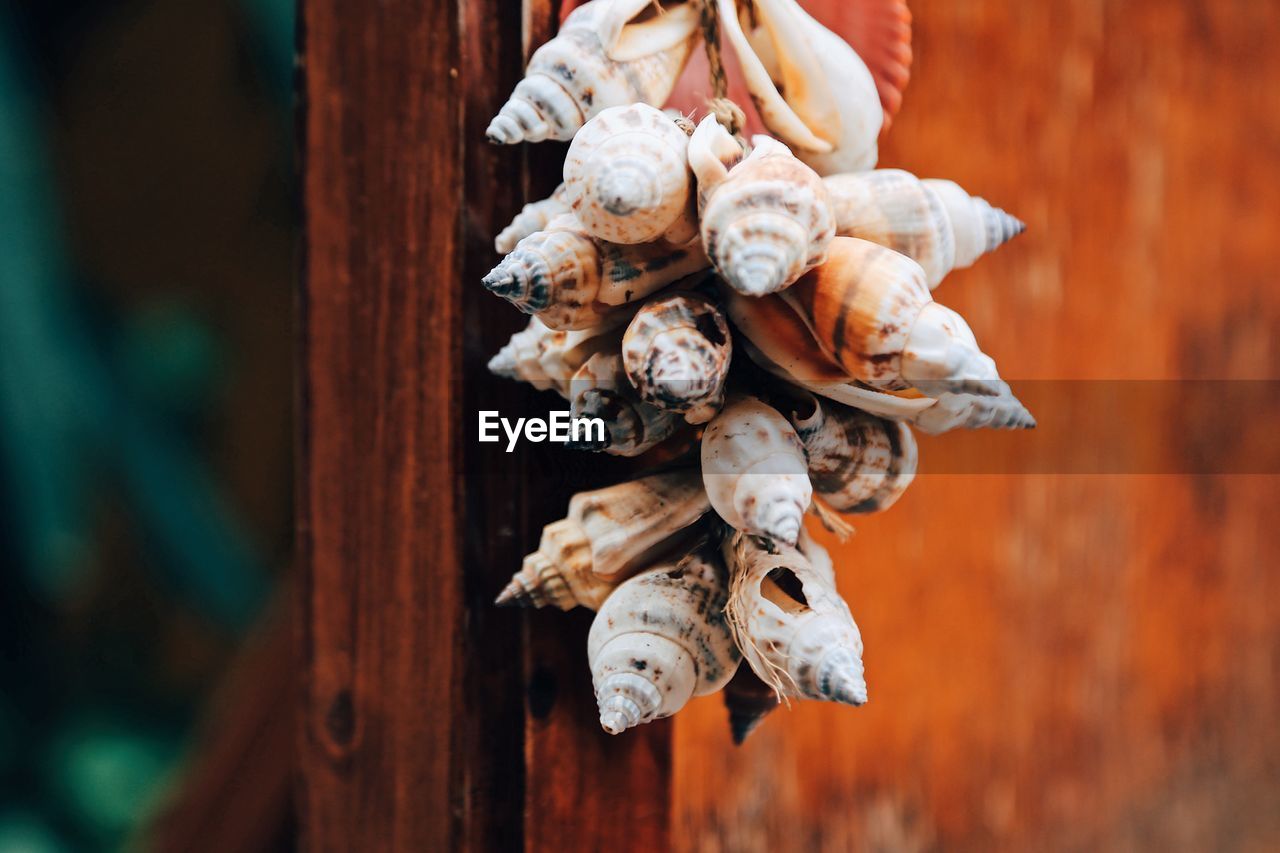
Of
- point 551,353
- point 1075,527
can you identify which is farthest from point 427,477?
point 1075,527

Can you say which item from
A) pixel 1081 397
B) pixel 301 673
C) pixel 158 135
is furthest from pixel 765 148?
pixel 158 135

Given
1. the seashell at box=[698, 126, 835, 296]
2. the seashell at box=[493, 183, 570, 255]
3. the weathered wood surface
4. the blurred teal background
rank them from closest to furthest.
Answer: the seashell at box=[698, 126, 835, 296] → the seashell at box=[493, 183, 570, 255] → the weathered wood surface → the blurred teal background

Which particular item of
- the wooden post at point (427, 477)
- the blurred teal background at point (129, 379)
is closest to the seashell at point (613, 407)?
the wooden post at point (427, 477)

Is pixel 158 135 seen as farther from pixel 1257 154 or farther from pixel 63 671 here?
pixel 1257 154

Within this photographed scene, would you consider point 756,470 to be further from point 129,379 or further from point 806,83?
point 129,379

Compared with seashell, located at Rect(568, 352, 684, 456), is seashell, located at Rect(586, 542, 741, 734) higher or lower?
lower

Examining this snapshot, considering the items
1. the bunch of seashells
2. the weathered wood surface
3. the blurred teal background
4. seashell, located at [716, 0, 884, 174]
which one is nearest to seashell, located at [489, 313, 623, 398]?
the bunch of seashells

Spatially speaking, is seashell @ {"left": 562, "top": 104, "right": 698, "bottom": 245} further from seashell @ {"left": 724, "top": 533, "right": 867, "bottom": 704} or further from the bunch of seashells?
seashell @ {"left": 724, "top": 533, "right": 867, "bottom": 704}

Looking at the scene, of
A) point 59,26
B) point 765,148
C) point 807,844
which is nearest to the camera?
point 765,148
